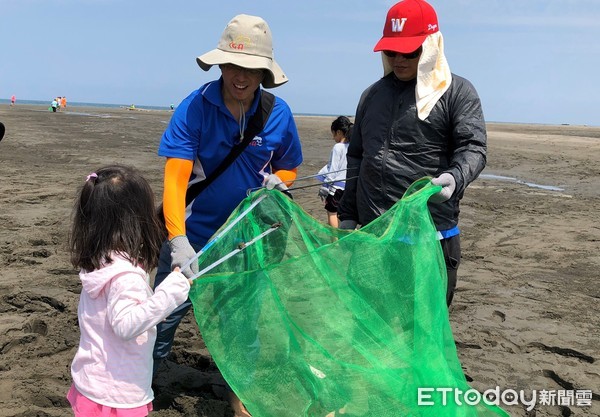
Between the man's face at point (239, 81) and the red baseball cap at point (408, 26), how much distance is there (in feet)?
2.09

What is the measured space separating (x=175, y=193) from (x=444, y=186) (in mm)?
1321

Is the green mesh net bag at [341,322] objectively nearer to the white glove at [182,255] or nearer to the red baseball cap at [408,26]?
the white glove at [182,255]

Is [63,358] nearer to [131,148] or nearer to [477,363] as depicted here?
[477,363]

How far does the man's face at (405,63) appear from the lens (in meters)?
3.22

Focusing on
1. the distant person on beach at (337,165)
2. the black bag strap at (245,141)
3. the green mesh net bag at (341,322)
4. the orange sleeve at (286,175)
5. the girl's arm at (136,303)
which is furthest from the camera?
the distant person on beach at (337,165)

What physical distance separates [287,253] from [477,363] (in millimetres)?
1976

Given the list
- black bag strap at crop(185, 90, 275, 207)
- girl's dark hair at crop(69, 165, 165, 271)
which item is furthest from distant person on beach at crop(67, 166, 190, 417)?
black bag strap at crop(185, 90, 275, 207)

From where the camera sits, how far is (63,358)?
14.7 ft

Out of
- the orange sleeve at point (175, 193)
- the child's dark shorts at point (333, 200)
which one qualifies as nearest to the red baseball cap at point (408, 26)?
the orange sleeve at point (175, 193)

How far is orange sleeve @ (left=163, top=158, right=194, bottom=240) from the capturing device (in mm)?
3158

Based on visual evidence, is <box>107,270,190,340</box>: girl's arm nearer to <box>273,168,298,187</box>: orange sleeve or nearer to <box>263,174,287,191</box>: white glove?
<box>263,174,287,191</box>: white glove

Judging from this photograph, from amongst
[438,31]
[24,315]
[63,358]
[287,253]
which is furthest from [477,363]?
[24,315]

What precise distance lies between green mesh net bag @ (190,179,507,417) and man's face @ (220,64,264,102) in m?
0.80

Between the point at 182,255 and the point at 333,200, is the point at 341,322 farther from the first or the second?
the point at 333,200
